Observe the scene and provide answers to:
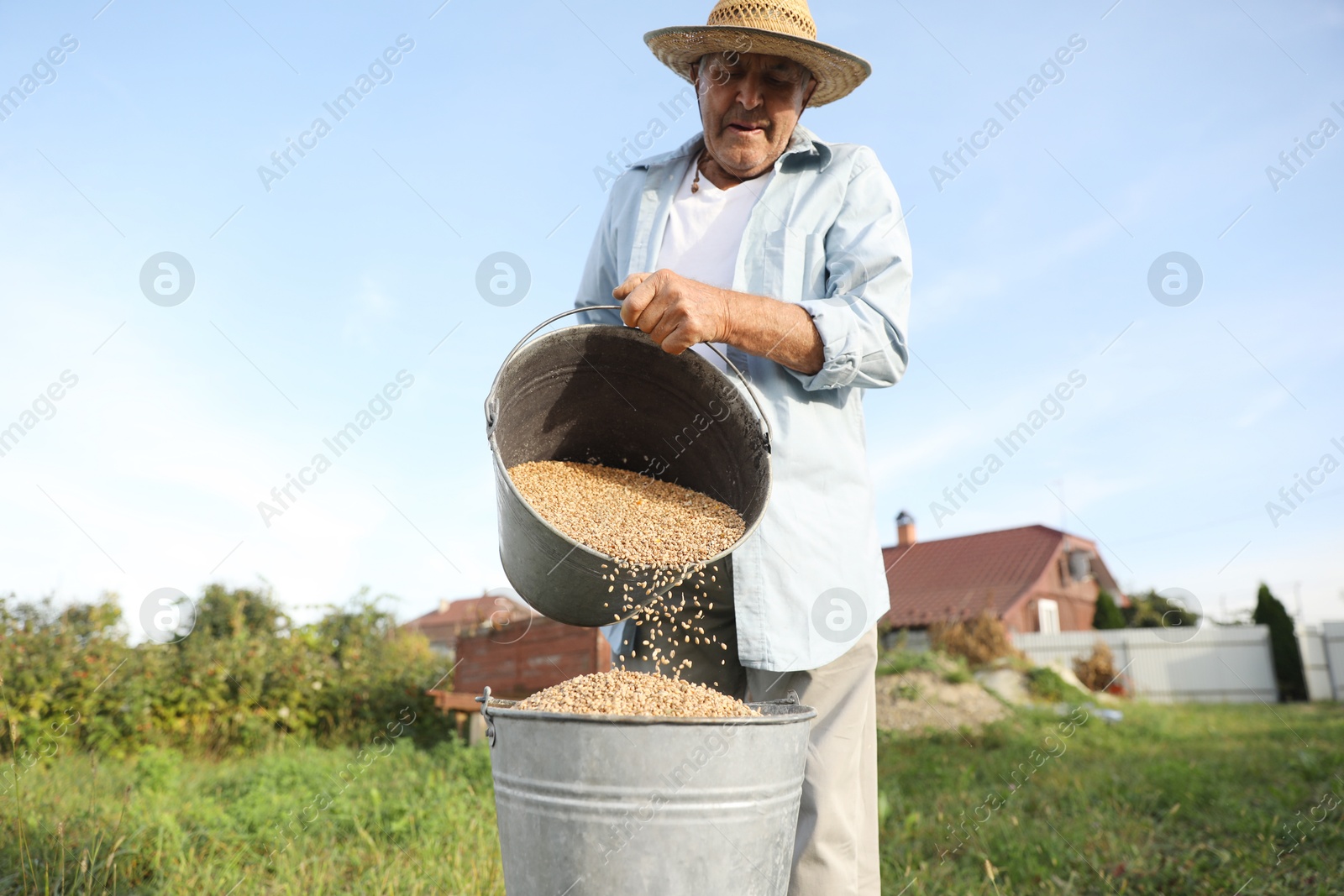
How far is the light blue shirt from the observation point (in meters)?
1.95

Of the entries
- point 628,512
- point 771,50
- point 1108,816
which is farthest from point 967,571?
point 628,512

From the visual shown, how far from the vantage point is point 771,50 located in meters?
2.24

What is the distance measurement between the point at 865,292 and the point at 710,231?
511 mm

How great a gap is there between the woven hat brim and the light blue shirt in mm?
179

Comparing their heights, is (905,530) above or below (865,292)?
above

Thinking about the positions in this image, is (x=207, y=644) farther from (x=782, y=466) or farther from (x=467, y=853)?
(x=782, y=466)

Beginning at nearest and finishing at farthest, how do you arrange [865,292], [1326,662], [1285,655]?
[865,292] → [1285,655] → [1326,662]

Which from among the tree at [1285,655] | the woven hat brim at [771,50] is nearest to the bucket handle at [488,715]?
the woven hat brim at [771,50]

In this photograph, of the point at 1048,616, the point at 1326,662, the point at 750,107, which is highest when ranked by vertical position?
the point at 1048,616

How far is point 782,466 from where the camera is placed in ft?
6.65

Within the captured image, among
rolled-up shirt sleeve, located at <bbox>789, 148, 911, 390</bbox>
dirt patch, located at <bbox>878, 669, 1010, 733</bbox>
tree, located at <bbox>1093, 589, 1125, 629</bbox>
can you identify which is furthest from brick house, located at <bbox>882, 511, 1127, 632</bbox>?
rolled-up shirt sleeve, located at <bbox>789, 148, 911, 390</bbox>

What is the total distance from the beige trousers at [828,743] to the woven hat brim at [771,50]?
129 cm

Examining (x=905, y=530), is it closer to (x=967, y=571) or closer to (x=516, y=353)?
(x=967, y=571)

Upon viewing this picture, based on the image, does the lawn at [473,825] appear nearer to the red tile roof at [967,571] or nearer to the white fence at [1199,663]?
the red tile roof at [967,571]
